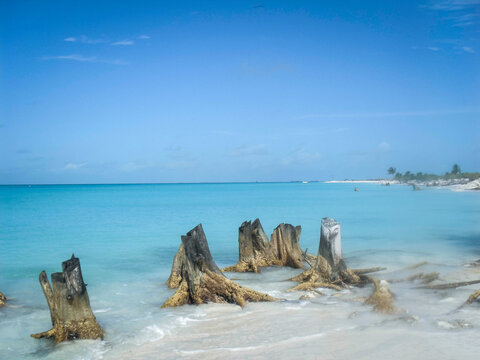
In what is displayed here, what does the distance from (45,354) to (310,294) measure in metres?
5.01

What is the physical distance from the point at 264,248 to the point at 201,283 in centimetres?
409

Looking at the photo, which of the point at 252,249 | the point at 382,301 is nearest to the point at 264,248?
the point at 252,249

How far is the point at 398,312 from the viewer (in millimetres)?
6906

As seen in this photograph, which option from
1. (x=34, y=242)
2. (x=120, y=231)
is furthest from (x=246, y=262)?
(x=120, y=231)

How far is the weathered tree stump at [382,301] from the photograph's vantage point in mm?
6984

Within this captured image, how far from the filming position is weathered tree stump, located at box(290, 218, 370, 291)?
30.0 feet

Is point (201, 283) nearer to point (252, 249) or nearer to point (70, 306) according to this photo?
point (70, 306)

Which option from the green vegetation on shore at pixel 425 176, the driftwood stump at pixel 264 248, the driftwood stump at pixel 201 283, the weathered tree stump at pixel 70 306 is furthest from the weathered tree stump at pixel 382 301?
the green vegetation on shore at pixel 425 176

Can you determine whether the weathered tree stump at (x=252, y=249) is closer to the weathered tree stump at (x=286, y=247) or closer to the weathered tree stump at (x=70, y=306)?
the weathered tree stump at (x=286, y=247)

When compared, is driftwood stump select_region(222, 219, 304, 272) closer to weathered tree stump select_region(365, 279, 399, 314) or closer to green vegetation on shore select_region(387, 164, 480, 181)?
weathered tree stump select_region(365, 279, 399, 314)

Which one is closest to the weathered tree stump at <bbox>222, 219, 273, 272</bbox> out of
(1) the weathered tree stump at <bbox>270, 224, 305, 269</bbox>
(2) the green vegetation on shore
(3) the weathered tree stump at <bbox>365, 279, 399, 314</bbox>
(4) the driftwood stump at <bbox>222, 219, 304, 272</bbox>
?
(4) the driftwood stump at <bbox>222, 219, 304, 272</bbox>

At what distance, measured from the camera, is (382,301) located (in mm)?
7117

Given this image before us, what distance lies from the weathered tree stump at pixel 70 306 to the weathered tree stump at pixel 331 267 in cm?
456

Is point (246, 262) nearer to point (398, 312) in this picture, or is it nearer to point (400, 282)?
point (400, 282)
